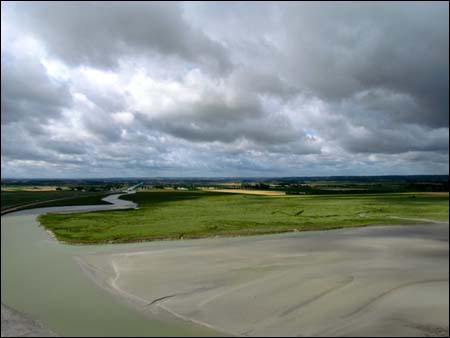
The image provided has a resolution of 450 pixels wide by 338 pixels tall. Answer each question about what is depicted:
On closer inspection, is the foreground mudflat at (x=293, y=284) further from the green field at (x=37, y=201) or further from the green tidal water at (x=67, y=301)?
the green field at (x=37, y=201)

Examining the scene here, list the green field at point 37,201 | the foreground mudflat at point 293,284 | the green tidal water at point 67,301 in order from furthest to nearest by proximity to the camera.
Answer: the green field at point 37,201 → the foreground mudflat at point 293,284 → the green tidal water at point 67,301

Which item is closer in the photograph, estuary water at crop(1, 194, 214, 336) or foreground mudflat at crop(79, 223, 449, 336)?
estuary water at crop(1, 194, 214, 336)

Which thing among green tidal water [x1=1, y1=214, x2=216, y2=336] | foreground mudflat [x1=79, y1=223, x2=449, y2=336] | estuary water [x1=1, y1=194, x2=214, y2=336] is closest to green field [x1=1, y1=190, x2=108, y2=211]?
estuary water [x1=1, y1=194, x2=214, y2=336]

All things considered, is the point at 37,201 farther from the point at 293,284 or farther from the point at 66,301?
the point at 293,284

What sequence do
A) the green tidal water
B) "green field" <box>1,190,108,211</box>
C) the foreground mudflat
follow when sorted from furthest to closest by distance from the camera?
"green field" <box>1,190,108,211</box> → the foreground mudflat → the green tidal water

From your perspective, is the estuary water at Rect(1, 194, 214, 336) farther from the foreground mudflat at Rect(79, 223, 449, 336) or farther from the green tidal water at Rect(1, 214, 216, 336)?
the foreground mudflat at Rect(79, 223, 449, 336)

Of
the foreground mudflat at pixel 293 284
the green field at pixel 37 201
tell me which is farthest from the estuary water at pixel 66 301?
the green field at pixel 37 201

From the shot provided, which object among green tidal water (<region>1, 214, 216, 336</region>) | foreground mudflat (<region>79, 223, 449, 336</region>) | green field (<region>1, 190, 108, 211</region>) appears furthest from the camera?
green field (<region>1, 190, 108, 211</region>)

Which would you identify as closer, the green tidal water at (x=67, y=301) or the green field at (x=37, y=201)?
the green tidal water at (x=67, y=301)

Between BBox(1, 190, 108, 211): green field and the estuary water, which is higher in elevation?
BBox(1, 190, 108, 211): green field
